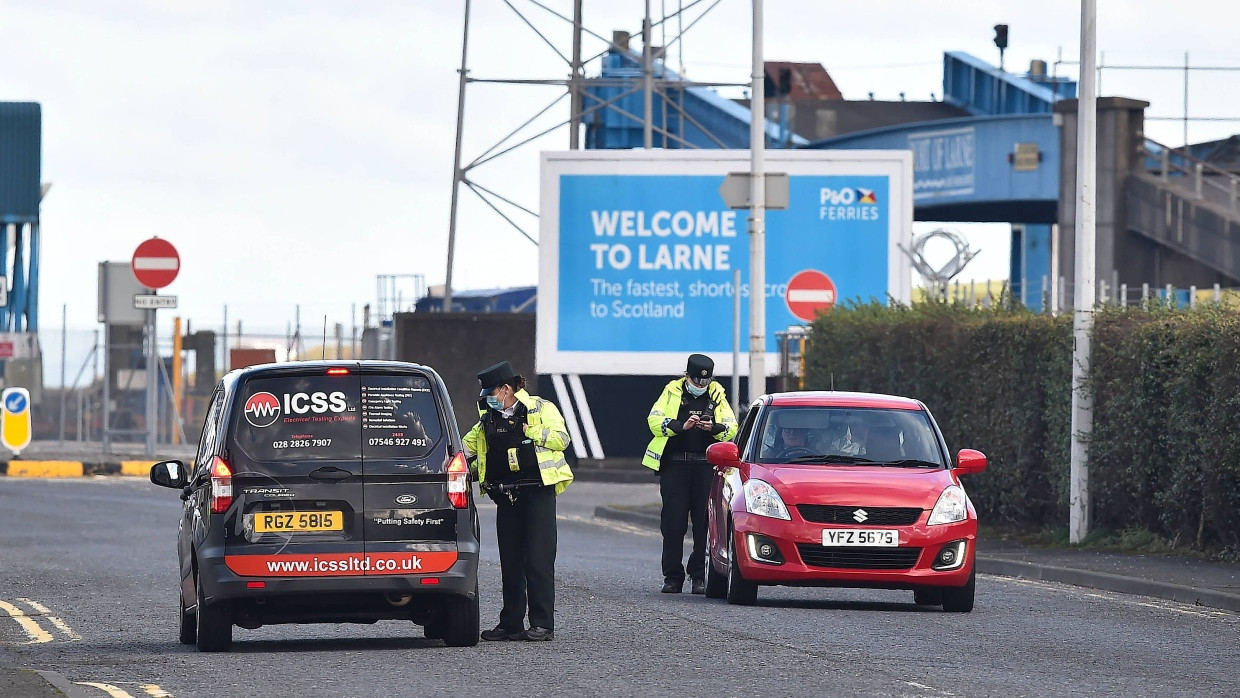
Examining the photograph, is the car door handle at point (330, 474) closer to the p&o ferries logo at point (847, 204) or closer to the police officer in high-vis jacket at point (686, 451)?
the police officer in high-vis jacket at point (686, 451)

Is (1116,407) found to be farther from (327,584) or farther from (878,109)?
(878,109)

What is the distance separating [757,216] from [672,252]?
471 inches

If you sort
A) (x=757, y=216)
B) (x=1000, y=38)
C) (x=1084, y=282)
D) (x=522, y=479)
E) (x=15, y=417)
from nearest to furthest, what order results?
(x=522, y=479), (x=1084, y=282), (x=757, y=216), (x=15, y=417), (x=1000, y=38)

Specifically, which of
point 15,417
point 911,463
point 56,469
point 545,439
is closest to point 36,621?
point 545,439

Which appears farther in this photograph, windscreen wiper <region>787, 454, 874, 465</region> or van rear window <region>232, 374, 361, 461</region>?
windscreen wiper <region>787, 454, 874, 465</region>

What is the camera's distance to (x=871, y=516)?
14984 millimetres

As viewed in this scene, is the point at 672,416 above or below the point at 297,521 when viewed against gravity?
above

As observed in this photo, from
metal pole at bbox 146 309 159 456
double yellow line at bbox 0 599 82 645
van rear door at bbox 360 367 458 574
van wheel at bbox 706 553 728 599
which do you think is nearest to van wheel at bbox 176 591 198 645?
double yellow line at bbox 0 599 82 645

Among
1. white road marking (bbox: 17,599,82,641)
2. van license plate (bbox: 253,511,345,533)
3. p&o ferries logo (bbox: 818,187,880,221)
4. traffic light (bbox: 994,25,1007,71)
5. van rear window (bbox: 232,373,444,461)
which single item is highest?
traffic light (bbox: 994,25,1007,71)

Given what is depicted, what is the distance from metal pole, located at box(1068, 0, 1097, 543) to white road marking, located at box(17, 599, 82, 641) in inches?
405

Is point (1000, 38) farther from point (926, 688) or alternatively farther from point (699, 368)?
point (926, 688)

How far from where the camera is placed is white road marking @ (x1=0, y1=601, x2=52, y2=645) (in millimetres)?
13406

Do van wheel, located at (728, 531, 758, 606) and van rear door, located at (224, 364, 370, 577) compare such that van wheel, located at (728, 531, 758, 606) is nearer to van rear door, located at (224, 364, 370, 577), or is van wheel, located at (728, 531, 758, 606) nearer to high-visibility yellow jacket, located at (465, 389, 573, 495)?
high-visibility yellow jacket, located at (465, 389, 573, 495)

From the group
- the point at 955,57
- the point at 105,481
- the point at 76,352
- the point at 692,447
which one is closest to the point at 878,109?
the point at 955,57
